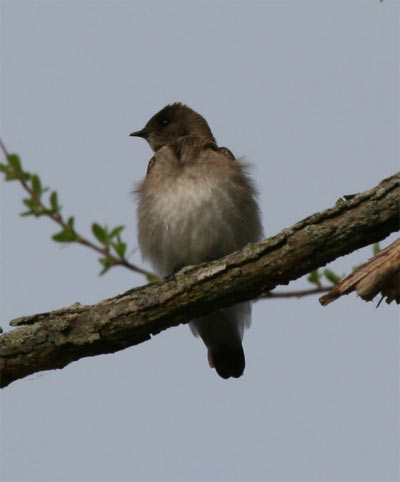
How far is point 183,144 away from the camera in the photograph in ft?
22.3

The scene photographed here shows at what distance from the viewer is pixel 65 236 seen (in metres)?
6.34

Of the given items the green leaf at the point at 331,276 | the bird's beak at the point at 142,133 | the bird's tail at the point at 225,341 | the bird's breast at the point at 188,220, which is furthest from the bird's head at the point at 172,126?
the green leaf at the point at 331,276

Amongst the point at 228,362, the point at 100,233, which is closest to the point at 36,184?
the point at 100,233

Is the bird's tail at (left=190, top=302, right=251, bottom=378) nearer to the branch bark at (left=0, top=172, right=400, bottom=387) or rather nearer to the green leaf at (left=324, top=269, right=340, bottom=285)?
the green leaf at (left=324, top=269, right=340, bottom=285)

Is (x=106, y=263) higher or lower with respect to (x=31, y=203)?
lower

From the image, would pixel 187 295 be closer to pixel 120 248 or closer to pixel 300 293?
pixel 300 293

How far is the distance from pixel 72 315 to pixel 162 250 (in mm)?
1827

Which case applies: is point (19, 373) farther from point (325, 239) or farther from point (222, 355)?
point (222, 355)

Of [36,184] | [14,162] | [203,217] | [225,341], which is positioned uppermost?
[14,162]

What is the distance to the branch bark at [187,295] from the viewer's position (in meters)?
4.23

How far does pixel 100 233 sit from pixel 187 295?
212cm

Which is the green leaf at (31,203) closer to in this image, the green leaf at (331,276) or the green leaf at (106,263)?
the green leaf at (106,263)

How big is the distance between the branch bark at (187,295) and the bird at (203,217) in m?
1.50

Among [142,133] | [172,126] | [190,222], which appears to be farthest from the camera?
[142,133]
